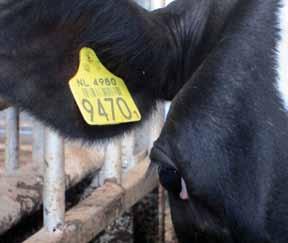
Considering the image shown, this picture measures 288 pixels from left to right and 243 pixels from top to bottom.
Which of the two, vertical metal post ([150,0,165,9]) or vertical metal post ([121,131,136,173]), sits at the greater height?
vertical metal post ([150,0,165,9])

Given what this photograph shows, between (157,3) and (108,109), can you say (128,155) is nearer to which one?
(157,3)

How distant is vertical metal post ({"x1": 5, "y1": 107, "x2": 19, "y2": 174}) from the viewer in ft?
7.46

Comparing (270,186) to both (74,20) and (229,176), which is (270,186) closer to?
(229,176)

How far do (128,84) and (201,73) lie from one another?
18cm

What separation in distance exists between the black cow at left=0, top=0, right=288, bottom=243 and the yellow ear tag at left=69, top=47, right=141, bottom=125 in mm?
17

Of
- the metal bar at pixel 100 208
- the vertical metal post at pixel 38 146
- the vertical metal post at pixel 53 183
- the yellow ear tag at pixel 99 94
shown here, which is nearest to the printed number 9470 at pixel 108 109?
the yellow ear tag at pixel 99 94

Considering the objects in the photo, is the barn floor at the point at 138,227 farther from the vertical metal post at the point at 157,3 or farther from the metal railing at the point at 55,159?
the vertical metal post at the point at 157,3

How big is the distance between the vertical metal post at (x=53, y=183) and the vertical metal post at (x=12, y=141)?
0.73 ft

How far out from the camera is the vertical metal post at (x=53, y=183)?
2072mm

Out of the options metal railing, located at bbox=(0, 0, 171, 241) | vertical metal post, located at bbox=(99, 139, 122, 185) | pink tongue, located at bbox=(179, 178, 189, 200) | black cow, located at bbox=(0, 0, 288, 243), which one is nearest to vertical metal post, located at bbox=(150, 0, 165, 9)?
metal railing, located at bbox=(0, 0, 171, 241)

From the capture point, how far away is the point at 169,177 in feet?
4.94

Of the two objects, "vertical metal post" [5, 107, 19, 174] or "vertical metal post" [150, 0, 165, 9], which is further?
"vertical metal post" [150, 0, 165, 9]

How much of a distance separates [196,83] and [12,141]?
95 centimetres

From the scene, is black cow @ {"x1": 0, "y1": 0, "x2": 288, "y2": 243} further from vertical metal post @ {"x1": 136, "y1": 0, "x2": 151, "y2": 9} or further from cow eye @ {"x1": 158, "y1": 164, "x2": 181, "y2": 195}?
vertical metal post @ {"x1": 136, "y1": 0, "x2": 151, "y2": 9}
